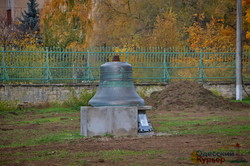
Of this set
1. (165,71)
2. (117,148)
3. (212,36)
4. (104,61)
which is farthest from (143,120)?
(212,36)

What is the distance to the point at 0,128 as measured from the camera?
14.7 m

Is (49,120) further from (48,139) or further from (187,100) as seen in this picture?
(187,100)

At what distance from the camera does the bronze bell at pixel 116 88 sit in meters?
12.3

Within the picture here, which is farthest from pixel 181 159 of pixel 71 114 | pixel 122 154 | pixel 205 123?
pixel 71 114

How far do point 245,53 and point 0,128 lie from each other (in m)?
15.2

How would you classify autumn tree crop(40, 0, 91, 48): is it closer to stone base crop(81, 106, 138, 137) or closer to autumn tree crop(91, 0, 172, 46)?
autumn tree crop(91, 0, 172, 46)

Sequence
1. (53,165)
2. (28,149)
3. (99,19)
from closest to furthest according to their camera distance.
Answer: (53,165) → (28,149) → (99,19)

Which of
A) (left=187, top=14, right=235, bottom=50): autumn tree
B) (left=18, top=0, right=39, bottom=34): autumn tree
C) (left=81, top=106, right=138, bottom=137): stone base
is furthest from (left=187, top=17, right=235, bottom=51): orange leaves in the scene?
(left=81, top=106, right=138, bottom=137): stone base

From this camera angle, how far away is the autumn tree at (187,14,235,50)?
37.0 metres

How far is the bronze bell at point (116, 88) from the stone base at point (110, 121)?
258mm

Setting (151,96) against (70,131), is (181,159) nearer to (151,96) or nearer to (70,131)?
(70,131)

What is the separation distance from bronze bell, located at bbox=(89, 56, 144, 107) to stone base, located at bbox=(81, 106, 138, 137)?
26 centimetres

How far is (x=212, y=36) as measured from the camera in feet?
125

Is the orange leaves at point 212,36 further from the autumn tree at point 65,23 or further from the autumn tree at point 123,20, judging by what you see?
the autumn tree at point 65,23
